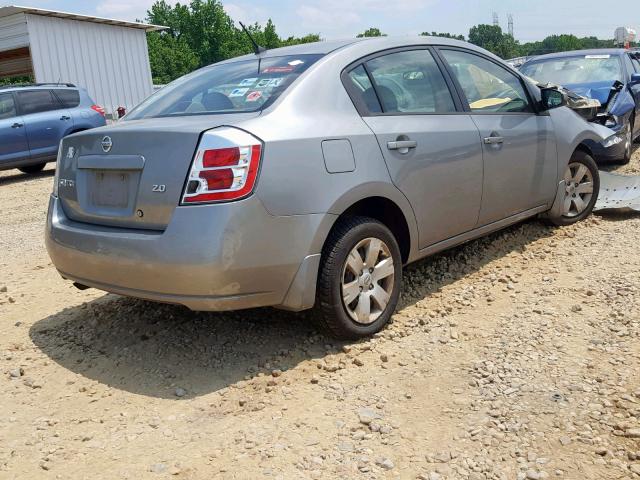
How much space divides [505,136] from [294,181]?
2060 mm

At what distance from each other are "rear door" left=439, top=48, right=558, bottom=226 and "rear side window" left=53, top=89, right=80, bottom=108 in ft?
34.3

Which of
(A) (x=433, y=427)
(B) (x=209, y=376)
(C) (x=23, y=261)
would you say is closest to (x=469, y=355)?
(A) (x=433, y=427)

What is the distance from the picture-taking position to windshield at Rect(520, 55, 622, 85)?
914cm

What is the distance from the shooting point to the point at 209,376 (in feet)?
11.4

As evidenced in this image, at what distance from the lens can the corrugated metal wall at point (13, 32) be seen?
18281mm

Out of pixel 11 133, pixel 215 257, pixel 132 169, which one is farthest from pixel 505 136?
pixel 11 133

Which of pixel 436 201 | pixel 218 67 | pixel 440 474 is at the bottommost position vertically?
pixel 440 474

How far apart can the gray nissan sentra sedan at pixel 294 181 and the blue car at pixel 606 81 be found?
4270 mm

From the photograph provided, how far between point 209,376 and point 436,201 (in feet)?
5.69

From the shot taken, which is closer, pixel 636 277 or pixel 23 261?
pixel 636 277

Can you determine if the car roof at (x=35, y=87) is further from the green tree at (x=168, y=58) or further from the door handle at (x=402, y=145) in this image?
the green tree at (x=168, y=58)

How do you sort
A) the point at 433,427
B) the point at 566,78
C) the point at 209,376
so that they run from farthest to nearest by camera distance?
the point at 566,78
the point at 209,376
the point at 433,427

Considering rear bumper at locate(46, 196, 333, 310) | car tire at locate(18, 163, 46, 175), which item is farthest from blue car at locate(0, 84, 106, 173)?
rear bumper at locate(46, 196, 333, 310)

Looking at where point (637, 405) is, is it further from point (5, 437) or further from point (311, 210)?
point (5, 437)
